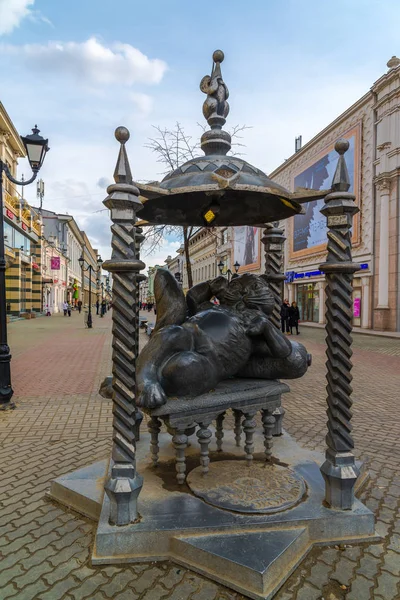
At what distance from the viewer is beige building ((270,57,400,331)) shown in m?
19.8

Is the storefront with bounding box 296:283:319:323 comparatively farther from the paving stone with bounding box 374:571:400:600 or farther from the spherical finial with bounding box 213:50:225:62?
the paving stone with bounding box 374:571:400:600

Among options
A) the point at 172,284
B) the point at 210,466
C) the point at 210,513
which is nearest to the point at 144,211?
the point at 172,284

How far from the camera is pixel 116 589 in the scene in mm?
2318

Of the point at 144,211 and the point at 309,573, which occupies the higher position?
the point at 144,211

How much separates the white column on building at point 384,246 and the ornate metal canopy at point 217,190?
17787 millimetres

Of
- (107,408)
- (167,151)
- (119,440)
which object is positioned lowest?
(107,408)

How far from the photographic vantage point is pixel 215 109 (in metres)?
3.67

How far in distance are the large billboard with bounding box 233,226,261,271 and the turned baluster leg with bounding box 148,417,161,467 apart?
24.7 m

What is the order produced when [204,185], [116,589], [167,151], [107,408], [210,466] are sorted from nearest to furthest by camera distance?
[116,589]
[204,185]
[210,466]
[107,408]
[167,151]

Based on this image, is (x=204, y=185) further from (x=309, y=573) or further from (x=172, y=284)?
(x=309, y=573)

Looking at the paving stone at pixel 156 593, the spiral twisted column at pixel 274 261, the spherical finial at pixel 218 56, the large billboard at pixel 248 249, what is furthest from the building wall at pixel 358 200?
the paving stone at pixel 156 593

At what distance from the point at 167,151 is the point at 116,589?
37.5ft

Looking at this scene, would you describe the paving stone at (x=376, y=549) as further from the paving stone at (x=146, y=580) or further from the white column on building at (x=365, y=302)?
the white column on building at (x=365, y=302)

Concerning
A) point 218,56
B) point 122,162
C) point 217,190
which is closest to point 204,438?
point 217,190
